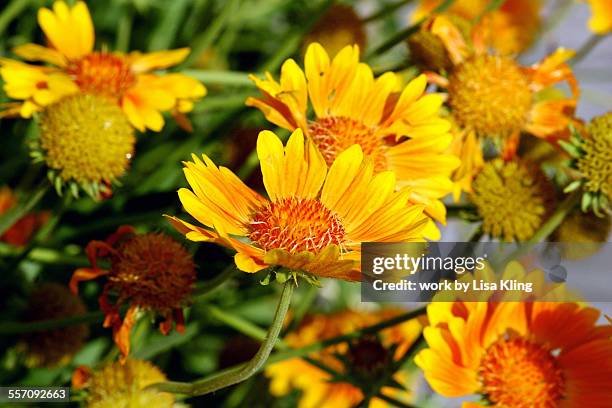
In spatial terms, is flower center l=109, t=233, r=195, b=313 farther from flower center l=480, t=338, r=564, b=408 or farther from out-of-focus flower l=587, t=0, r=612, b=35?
out-of-focus flower l=587, t=0, r=612, b=35

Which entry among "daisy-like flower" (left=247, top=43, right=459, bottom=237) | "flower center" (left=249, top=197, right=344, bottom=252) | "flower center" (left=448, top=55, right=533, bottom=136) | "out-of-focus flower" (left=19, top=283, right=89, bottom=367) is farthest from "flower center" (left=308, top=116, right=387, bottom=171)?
"out-of-focus flower" (left=19, top=283, right=89, bottom=367)

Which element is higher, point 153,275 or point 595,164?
point 595,164

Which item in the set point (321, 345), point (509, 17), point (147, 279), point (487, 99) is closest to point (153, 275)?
point (147, 279)

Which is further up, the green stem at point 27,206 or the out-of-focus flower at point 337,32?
the out-of-focus flower at point 337,32

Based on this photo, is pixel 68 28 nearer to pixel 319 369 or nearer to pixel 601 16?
pixel 319 369

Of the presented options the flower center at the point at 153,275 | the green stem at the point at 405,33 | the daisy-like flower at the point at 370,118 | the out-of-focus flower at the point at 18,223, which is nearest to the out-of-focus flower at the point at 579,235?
the daisy-like flower at the point at 370,118

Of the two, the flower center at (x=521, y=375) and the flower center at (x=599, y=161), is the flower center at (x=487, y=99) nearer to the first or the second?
the flower center at (x=599, y=161)

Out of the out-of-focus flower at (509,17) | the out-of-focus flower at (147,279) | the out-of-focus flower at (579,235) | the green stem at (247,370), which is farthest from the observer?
the out-of-focus flower at (509,17)
